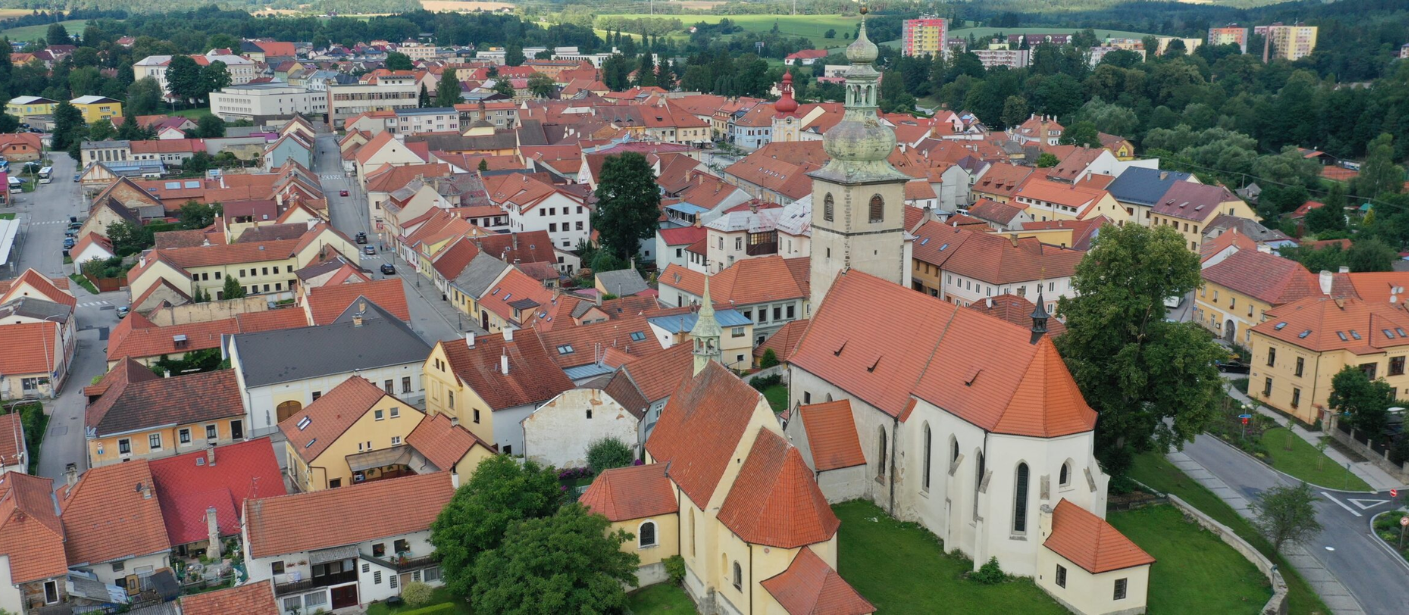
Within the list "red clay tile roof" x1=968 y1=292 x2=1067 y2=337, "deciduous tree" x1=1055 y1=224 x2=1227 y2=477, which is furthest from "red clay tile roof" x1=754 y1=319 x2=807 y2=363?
"deciduous tree" x1=1055 y1=224 x2=1227 y2=477

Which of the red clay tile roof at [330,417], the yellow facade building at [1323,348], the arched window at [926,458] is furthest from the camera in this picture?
the yellow facade building at [1323,348]

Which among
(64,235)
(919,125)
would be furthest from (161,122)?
(919,125)

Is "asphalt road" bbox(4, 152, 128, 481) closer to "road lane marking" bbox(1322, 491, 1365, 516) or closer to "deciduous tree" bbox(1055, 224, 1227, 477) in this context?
"deciduous tree" bbox(1055, 224, 1227, 477)

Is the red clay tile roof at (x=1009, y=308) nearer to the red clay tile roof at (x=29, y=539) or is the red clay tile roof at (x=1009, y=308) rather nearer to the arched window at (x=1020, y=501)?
the arched window at (x=1020, y=501)

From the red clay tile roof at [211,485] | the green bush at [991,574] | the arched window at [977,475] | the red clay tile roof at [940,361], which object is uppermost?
the red clay tile roof at [940,361]

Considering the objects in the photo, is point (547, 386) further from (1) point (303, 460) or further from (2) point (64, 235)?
(2) point (64, 235)

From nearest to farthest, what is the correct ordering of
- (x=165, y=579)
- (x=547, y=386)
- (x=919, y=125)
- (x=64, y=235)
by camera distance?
(x=165, y=579)
(x=547, y=386)
(x=64, y=235)
(x=919, y=125)

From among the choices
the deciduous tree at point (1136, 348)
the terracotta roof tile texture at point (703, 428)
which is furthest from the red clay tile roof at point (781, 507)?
the deciduous tree at point (1136, 348)
